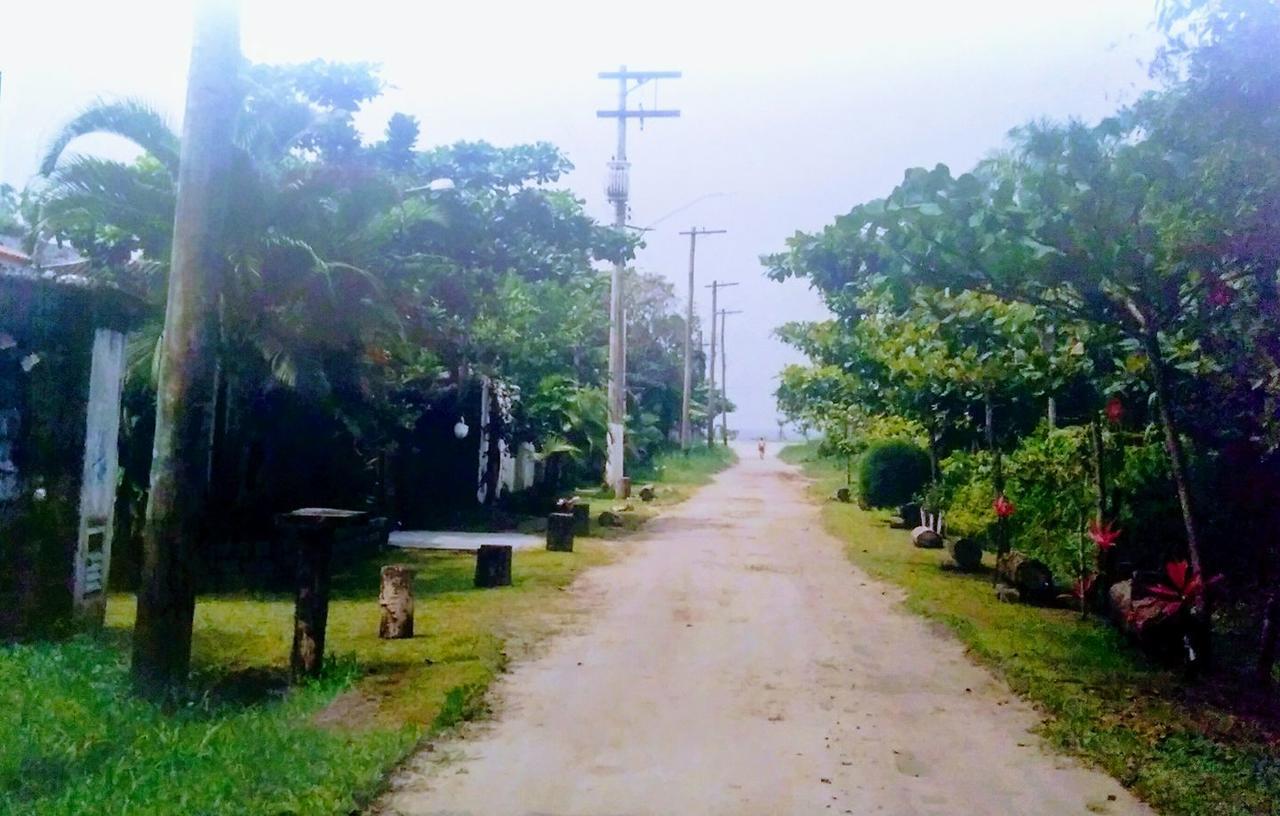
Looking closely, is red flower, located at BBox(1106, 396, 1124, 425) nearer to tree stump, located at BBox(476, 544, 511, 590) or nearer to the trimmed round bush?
tree stump, located at BBox(476, 544, 511, 590)

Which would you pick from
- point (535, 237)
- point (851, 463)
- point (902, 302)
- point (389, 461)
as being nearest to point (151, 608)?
point (902, 302)

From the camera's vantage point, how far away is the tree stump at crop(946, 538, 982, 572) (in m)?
15.9

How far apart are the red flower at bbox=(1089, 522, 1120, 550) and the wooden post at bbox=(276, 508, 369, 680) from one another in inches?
267

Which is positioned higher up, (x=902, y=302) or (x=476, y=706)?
(x=902, y=302)

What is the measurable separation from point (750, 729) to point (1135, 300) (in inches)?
177

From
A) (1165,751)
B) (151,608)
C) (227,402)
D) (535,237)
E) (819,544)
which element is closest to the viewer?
(1165,751)

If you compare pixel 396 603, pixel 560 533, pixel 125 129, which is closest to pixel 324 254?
pixel 125 129

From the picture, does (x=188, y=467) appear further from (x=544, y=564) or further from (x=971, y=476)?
(x=971, y=476)

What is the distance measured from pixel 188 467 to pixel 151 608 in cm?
86

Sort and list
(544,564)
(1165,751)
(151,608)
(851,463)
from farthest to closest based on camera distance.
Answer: (851,463) → (544,564) → (151,608) → (1165,751)

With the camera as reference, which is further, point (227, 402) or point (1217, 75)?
point (227, 402)

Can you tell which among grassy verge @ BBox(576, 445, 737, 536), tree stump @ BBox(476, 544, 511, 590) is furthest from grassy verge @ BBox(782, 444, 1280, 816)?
grassy verge @ BBox(576, 445, 737, 536)

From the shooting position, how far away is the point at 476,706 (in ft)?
24.1

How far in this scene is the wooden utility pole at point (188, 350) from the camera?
7.02 m
